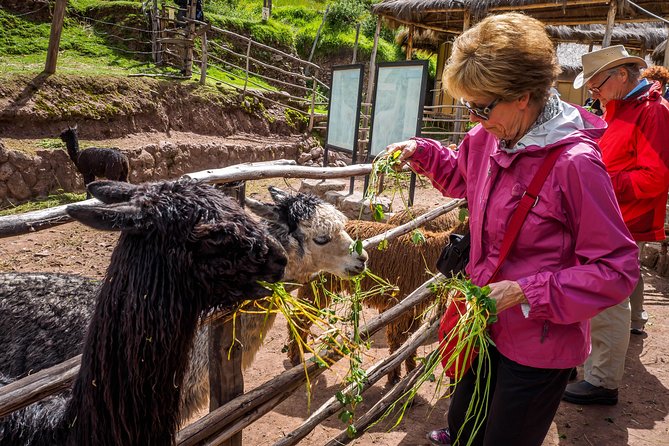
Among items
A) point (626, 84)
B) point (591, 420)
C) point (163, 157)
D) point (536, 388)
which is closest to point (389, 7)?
point (163, 157)

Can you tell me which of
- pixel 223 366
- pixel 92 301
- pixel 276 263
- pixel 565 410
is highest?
pixel 276 263

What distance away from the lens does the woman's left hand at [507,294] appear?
1.57 meters

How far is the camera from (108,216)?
4.37ft

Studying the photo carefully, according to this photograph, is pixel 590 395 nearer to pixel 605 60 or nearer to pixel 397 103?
pixel 605 60

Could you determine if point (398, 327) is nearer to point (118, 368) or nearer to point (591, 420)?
point (591, 420)

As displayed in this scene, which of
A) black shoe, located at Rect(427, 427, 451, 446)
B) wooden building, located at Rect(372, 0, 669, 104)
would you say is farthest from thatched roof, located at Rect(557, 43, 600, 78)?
black shoe, located at Rect(427, 427, 451, 446)

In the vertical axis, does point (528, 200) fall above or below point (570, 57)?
below

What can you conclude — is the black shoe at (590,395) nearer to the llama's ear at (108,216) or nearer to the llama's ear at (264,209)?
the llama's ear at (264,209)

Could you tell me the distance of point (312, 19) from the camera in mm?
26453

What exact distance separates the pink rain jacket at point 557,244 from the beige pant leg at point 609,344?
1961 mm

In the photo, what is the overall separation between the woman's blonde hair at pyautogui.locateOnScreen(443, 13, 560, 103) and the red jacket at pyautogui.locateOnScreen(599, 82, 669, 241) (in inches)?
73.7

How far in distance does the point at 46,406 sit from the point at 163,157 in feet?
32.2

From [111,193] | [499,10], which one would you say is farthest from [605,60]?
[499,10]

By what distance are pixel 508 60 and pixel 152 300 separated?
4.30 feet
